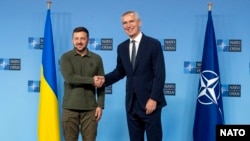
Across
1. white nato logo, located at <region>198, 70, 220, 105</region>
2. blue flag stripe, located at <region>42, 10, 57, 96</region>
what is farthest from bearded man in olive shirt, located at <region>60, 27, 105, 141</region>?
white nato logo, located at <region>198, 70, 220, 105</region>

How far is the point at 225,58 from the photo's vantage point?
12.1ft

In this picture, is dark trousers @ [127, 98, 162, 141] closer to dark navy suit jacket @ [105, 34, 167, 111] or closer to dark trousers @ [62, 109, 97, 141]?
dark navy suit jacket @ [105, 34, 167, 111]

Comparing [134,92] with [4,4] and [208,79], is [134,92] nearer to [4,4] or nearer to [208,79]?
[208,79]

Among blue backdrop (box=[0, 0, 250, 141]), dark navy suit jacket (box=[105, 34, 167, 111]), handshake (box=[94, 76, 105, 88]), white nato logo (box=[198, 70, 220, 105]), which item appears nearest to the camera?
dark navy suit jacket (box=[105, 34, 167, 111])

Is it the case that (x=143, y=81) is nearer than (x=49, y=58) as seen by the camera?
Yes

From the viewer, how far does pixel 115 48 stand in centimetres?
377

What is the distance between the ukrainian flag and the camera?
3475 millimetres

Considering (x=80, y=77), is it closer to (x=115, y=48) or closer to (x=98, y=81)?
(x=98, y=81)

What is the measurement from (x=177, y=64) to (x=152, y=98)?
125 cm

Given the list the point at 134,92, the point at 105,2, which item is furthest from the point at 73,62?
the point at 105,2

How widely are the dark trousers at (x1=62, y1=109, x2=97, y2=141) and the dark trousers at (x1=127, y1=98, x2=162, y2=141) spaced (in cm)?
35

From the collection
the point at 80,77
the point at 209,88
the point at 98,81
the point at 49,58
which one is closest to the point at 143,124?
the point at 98,81

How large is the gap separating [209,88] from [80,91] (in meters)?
1.45

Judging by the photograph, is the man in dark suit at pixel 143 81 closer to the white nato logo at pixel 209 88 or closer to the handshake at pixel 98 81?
the handshake at pixel 98 81
